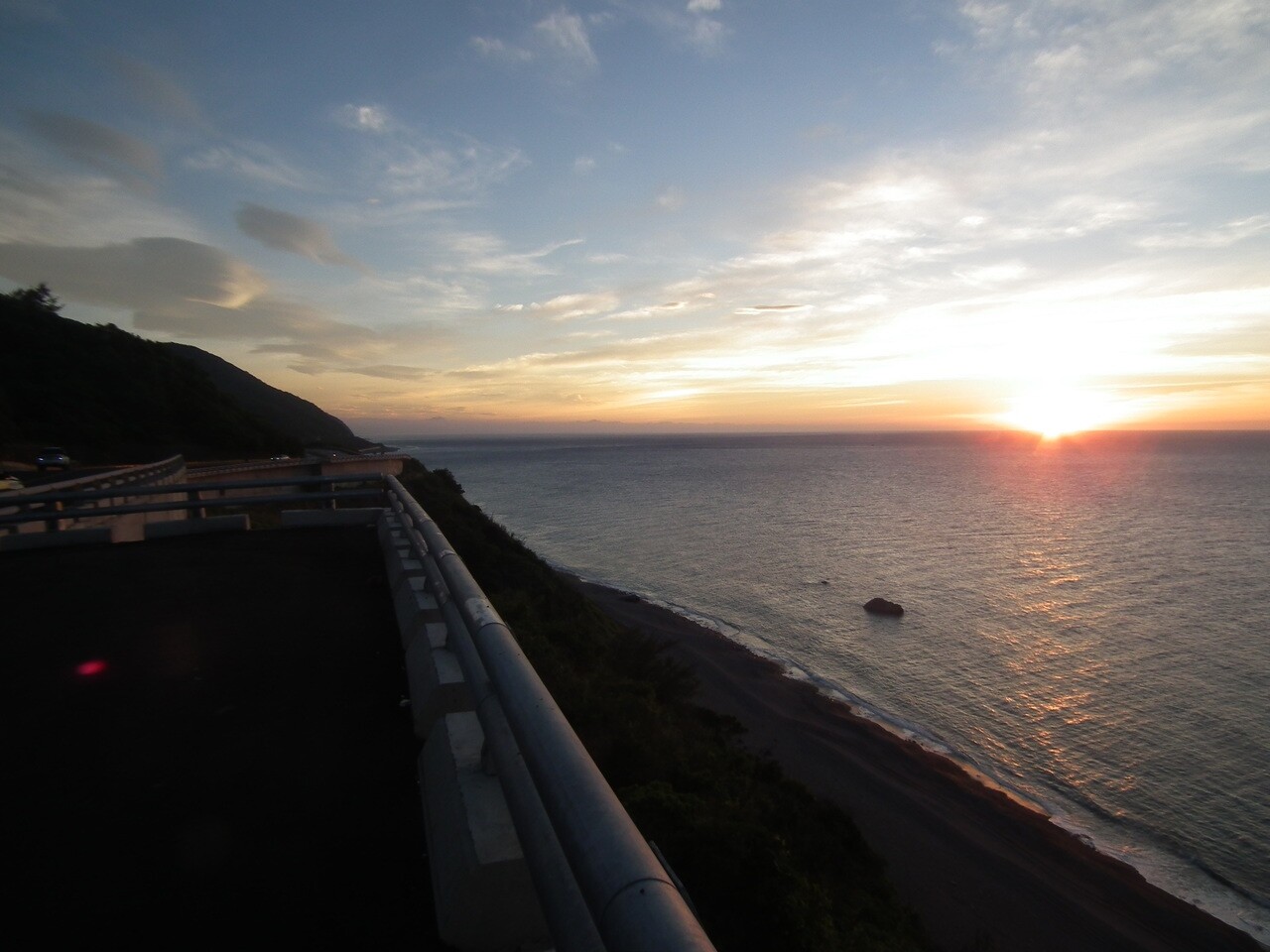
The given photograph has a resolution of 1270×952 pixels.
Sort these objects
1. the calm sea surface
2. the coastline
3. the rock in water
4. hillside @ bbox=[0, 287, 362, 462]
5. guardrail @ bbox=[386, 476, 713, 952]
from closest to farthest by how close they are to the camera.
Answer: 1. guardrail @ bbox=[386, 476, 713, 952]
2. the coastline
3. the calm sea surface
4. the rock in water
5. hillside @ bbox=[0, 287, 362, 462]

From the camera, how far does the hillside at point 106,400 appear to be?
48156mm

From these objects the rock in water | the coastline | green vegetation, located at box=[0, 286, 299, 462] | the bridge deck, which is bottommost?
the coastline

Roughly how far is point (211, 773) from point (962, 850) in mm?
17818

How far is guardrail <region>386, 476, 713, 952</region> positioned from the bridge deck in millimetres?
944

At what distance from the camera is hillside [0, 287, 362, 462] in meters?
48.2

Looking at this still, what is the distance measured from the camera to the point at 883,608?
3566cm

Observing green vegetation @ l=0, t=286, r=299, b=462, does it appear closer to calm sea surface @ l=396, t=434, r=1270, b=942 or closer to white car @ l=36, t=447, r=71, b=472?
white car @ l=36, t=447, r=71, b=472

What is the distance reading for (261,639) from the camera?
616 cm

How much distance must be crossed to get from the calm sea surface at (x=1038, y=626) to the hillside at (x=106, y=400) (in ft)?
79.7

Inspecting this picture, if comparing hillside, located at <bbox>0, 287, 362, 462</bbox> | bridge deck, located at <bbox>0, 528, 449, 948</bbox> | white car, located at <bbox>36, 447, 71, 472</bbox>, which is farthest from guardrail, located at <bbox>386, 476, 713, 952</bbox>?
hillside, located at <bbox>0, 287, 362, 462</bbox>

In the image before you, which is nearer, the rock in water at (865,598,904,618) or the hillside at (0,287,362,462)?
the rock in water at (865,598,904,618)

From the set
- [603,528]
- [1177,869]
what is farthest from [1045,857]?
[603,528]

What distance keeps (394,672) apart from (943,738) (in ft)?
71.7

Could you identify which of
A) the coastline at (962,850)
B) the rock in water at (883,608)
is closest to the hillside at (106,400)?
the coastline at (962,850)
